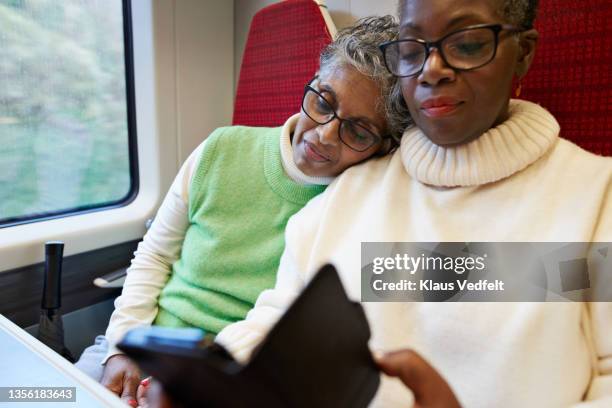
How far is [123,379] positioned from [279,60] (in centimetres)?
115

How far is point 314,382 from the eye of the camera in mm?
488

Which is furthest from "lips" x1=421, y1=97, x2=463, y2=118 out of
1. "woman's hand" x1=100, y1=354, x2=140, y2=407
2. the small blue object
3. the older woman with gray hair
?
"woman's hand" x1=100, y1=354, x2=140, y2=407

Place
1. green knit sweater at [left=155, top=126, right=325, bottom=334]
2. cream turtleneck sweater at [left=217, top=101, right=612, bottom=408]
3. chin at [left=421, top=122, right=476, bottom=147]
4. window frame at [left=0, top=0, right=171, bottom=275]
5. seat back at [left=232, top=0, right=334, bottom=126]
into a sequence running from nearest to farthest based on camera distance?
cream turtleneck sweater at [left=217, top=101, right=612, bottom=408]
chin at [left=421, top=122, right=476, bottom=147]
green knit sweater at [left=155, top=126, right=325, bottom=334]
seat back at [left=232, top=0, right=334, bottom=126]
window frame at [left=0, top=0, right=171, bottom=275]

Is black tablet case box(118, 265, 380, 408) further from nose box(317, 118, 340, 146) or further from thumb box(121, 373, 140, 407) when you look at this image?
thumb box(121, 373, 140, 407)

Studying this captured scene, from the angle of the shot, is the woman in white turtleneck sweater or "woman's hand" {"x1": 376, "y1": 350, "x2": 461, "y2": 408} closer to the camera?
"woman's hand" {"x1": 376, "y1": 350, "x2": 461, "y2": 408}

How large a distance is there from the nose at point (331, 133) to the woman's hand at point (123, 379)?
80 cm

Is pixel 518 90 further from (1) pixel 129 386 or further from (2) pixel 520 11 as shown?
(1) pixel 129 386

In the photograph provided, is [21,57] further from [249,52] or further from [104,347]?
[104,347]

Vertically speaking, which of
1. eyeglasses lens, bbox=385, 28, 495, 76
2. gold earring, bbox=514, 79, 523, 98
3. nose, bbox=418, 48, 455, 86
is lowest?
gold earring, bbox=514, 79, 523, 98

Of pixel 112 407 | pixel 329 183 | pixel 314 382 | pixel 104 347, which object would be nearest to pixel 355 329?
pixel 314 382

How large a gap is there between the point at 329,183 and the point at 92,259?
3.43 feet

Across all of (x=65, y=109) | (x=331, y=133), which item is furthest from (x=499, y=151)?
(x=65, y=109)

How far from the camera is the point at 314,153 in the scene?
1194mm

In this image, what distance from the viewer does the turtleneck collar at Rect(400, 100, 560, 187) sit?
0.87 m
